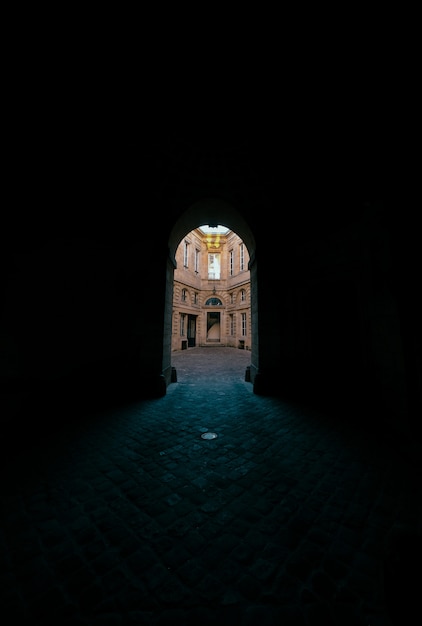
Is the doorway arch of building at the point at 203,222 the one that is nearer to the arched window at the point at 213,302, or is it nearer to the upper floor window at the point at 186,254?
the upper floor window at the point at 186,254

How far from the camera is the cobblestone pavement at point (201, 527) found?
1.32 m

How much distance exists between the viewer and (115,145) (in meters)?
5.09

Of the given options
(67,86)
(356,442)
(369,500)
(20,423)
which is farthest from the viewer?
(20,423)

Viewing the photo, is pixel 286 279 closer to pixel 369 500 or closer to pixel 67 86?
pixel 369 500

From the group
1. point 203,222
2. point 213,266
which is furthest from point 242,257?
point 203,222

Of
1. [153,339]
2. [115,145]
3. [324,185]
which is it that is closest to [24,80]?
[115,145]

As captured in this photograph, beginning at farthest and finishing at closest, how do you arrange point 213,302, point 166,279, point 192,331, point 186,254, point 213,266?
point 213,266, point 213,302, point 192,331, point 186,254, point 166,279

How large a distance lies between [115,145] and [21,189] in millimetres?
2393

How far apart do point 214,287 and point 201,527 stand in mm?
21547

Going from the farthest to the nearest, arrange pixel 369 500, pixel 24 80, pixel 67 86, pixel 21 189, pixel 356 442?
pixel 21 189 → pixel 67 86 → pixel 24 80 → pixel 356 442 → pixel 369 500

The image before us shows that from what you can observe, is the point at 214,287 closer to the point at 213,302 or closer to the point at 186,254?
the point at 213,302

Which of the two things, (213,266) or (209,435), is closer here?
(209,435)

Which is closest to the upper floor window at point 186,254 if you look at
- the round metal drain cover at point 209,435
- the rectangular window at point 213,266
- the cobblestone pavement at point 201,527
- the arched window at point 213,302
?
the rectangular window at point 213,266

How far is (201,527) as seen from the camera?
1890mm
